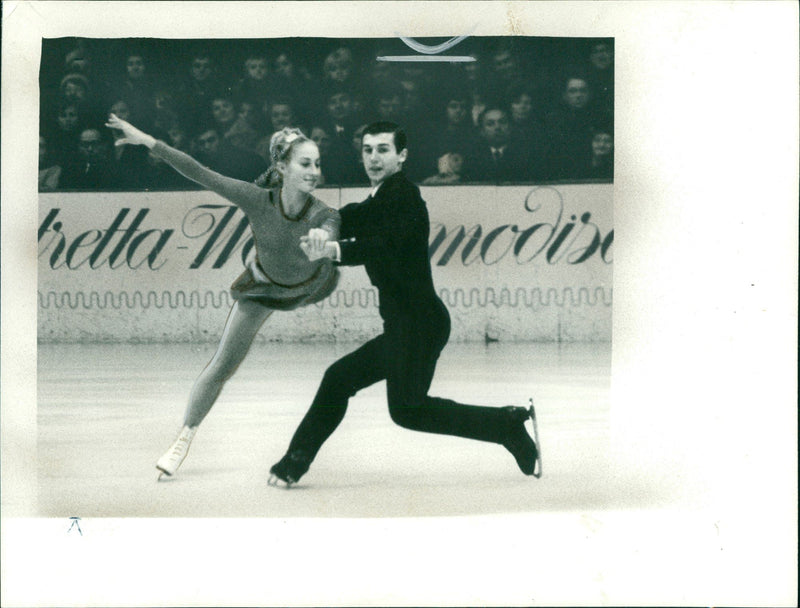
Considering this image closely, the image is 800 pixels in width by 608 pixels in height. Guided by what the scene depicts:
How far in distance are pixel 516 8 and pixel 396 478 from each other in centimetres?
198

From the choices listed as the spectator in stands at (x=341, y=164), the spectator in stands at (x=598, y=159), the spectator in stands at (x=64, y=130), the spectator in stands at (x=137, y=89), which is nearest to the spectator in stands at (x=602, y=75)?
the spectator in stands at (x=598, y=159)

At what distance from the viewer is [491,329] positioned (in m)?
4.16

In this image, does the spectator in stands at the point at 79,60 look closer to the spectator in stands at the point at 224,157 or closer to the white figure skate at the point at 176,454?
the spectator in stands at the point at 224,157

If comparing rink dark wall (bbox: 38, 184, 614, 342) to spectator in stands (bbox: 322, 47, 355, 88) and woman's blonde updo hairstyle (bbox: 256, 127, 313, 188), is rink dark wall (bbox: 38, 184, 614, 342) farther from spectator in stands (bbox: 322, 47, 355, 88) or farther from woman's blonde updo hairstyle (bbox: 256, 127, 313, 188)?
spectator in stands (bbox: 322, 47, 355, 88)

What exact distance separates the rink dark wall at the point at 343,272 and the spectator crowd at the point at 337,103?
122 mm

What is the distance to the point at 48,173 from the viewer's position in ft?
13.7

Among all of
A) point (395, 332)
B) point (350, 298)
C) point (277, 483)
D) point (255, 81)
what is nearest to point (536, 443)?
point (395, 332)

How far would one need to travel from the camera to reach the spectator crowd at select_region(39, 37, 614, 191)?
13.4 ft

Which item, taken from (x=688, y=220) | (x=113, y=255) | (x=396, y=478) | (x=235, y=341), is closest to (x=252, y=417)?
(x=235, y=341)

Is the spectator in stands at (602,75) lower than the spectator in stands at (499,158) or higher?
higher

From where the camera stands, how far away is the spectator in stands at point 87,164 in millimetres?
4164

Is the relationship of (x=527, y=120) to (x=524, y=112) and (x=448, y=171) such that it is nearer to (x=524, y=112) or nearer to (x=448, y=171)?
(x=524, y=112)

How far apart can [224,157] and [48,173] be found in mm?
750

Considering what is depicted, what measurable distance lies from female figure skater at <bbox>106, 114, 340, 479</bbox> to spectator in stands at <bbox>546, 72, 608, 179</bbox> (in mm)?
1021
